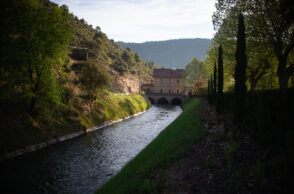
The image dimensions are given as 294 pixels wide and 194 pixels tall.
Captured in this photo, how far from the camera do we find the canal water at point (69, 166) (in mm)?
13289

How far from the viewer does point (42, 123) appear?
74.7 ft

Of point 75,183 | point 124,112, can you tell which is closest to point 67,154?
point 75,183

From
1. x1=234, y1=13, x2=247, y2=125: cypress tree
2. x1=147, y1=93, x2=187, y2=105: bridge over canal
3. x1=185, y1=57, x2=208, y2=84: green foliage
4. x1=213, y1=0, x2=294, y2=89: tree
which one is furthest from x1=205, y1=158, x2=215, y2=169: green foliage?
x1=185, y1=57, x2=208, y2=84: green foliage

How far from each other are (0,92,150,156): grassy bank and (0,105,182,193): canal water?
4.91ft

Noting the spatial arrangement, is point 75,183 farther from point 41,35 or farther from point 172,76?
point 172,76

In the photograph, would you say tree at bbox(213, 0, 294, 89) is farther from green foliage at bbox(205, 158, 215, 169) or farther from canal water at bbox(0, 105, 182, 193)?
canal water at bbox(0, 105, 182, 193)

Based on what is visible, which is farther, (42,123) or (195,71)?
(195,71)

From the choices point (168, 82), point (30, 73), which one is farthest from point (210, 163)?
point (168, 82)

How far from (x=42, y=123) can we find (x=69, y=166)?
8.93 metres

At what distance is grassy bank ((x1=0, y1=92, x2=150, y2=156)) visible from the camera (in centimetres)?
1811

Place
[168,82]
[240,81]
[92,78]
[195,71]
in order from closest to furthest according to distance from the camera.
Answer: [240,81] < [92,78] < [195,71] < [168,82]

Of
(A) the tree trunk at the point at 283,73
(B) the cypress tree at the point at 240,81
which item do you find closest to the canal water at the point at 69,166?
(B) the cypress tree at the point at 240,81

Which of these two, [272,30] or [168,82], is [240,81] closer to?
[272,30]

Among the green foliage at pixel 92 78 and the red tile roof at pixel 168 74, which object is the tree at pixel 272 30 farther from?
the red tile roof at pixel 168 74
